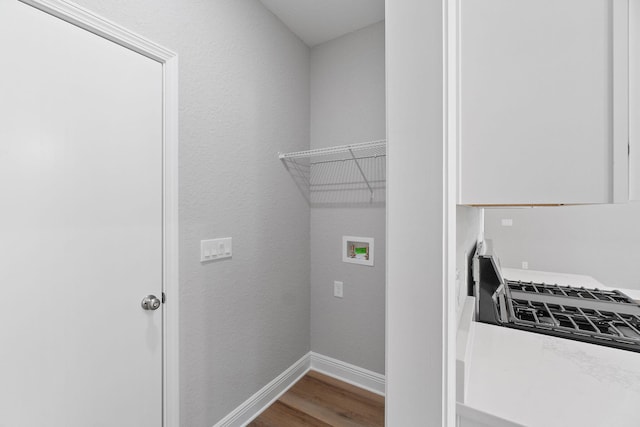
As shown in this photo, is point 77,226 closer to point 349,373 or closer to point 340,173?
point 340,173

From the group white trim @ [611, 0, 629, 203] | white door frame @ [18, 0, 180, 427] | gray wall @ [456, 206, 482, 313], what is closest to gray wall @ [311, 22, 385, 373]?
gray wall @ [456, 206, 482, 313]

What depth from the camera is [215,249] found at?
1.51 m

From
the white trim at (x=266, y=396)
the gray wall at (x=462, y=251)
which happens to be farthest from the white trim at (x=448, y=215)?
the white trim at (x=266, y=396)

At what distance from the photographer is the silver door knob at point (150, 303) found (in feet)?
3.97

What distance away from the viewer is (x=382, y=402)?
6.20ft

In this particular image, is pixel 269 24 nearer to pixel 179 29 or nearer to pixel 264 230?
pixel 179 29

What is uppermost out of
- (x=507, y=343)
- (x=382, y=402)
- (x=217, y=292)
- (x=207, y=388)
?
(x=217, y=292)

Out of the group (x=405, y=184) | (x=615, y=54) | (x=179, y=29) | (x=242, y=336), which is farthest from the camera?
(x=242, y=336)

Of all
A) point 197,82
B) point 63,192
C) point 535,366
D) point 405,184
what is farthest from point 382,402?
point 197,82

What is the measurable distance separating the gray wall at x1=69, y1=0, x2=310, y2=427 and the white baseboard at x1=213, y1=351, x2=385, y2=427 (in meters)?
0.05

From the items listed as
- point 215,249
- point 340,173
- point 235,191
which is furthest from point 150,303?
point 340,173

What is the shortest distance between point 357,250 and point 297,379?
3.68 feet

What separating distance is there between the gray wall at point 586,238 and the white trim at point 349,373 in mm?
1591

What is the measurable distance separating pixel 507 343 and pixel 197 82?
1.91 meters
